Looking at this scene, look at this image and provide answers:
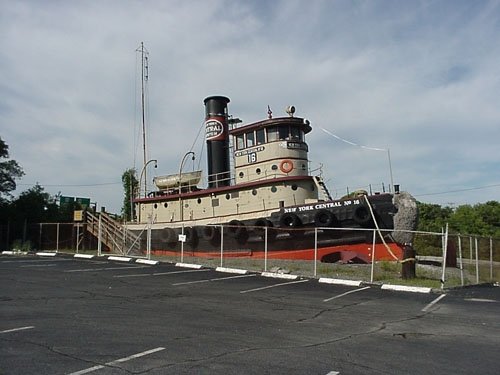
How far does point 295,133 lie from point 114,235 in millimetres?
11076

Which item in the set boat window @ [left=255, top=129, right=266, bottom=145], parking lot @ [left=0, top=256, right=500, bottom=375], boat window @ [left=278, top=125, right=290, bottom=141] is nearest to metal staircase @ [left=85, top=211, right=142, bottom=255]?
boat window @ [left=255, top=129, right=266, bottom=145]

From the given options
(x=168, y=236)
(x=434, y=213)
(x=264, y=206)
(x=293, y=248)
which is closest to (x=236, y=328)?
(x=293, y=248)

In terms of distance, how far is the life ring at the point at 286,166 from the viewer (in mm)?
23844

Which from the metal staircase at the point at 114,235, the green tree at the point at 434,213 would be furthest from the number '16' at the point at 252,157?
the green tree at the point at 434,213

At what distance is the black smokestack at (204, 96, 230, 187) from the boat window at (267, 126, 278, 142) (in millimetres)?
3669

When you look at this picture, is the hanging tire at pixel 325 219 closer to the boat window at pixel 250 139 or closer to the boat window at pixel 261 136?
the boat window at pixel 261 136

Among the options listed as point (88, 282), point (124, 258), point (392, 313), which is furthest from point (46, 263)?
point (392, 313)

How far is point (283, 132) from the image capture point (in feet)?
79.5

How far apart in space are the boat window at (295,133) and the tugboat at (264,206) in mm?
47

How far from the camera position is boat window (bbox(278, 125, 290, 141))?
2416cm

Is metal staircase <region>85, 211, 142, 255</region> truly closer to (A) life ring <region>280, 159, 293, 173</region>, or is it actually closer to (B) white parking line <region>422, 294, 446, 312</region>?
(A) life ring <region>280, 159, 293, 173</region>

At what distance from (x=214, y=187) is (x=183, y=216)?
229 centimetres

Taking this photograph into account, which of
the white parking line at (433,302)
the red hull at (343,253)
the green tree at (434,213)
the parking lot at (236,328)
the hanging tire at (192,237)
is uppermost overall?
the green tree at (434,213)

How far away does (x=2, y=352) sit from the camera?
20.8ft
